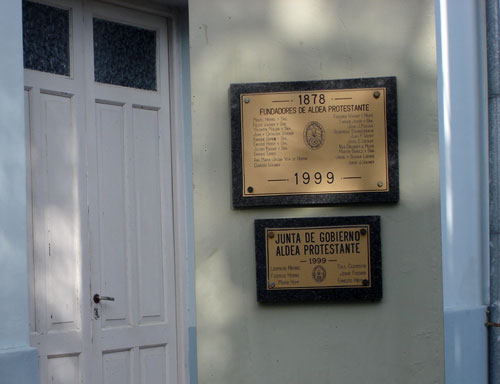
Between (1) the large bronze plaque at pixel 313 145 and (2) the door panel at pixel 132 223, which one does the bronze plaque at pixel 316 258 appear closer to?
(1) the large bronze plaque at pixel 313 145

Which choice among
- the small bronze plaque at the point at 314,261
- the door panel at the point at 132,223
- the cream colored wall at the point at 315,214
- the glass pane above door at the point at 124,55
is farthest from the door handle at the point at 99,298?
the small bronze plaque at the point at 314,261

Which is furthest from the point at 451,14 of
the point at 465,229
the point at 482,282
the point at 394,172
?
the point at 394,172

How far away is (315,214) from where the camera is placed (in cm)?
286

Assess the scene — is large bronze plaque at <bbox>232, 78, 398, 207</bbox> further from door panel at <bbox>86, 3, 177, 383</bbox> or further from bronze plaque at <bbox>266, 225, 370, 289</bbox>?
door panel at <bbox>86, 3, 177, 383</bbox>

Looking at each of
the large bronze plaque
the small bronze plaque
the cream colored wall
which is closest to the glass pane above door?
the cream colored wall

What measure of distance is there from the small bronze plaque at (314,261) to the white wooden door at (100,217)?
185 cm

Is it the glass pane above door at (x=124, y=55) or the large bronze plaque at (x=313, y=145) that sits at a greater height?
the glass pane above door at (x=124, y=55)

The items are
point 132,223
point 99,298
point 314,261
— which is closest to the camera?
point 314,261

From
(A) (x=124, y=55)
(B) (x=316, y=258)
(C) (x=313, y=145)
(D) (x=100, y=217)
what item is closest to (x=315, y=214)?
(B) (x=316, y=258)

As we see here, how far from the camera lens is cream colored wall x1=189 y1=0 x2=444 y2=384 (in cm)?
283

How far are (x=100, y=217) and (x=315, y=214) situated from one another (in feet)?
6.78

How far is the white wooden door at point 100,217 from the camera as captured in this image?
4.19m

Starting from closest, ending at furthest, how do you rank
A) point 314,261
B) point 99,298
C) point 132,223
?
1. point 314,261
2. point 99,298
3. point 132,223

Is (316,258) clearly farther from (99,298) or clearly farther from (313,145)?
(99,298)
